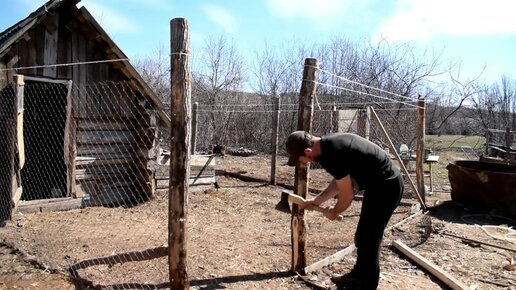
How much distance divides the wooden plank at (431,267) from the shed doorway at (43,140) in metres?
6.63

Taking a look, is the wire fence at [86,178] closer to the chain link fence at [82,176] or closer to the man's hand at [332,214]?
the chain link fence at [82,176]

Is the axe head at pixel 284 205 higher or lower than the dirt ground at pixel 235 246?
higher

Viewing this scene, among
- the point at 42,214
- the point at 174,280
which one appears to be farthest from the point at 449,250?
the point at 42,214

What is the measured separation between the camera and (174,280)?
12.2ft

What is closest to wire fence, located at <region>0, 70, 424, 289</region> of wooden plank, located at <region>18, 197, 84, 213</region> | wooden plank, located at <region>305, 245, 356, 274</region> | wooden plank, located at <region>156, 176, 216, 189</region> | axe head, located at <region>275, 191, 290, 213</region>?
wooden plank, located at <region>18, 197, 84, 213</region>

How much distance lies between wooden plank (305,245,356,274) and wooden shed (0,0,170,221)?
4.23 m

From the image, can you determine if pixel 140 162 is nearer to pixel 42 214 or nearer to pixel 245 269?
pixel 42 214

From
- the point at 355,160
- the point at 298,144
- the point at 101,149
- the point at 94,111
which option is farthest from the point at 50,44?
the point at 355,160

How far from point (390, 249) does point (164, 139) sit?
37.6 feet

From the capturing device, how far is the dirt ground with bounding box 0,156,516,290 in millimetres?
4539

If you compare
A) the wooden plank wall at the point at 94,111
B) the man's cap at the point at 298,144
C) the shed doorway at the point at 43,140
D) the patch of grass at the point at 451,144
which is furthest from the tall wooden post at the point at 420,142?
the patch of grass at the point at 451,144

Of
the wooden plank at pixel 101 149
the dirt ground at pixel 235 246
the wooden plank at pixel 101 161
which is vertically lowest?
the dirt ground at pixel 235 246

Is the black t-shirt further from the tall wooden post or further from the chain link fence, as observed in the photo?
the tall wooden post

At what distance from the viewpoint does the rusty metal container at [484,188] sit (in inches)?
315
